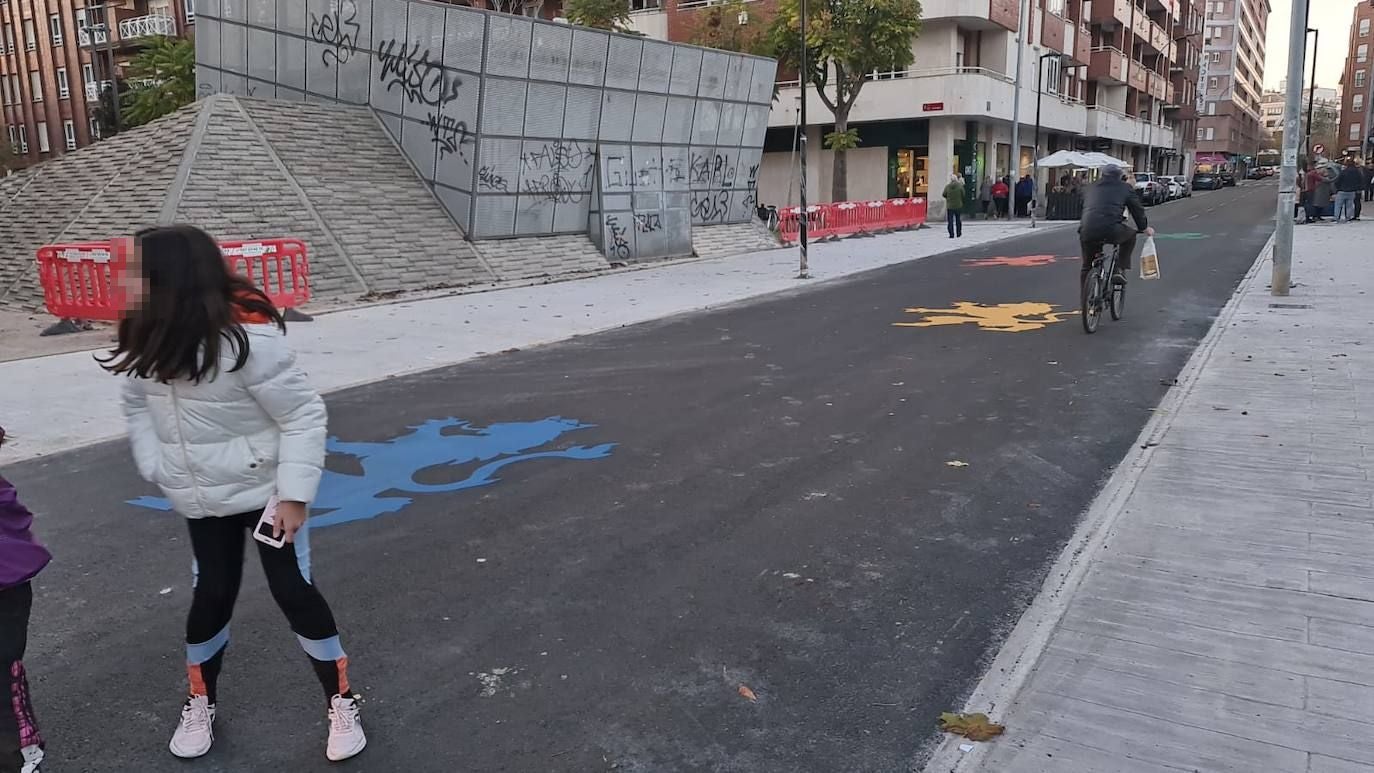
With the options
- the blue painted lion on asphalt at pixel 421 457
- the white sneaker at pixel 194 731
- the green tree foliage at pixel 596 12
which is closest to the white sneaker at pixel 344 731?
the white sneaker at pixel 194 731

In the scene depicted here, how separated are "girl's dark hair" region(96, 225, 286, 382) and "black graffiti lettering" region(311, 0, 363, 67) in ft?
63.3

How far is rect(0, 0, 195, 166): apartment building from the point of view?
49.3m

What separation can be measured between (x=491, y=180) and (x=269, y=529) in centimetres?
1709

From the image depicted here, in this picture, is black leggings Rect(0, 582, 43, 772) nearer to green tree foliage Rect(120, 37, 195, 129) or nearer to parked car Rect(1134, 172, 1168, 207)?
green tree foliage Rect(120, 37, 195, 129)

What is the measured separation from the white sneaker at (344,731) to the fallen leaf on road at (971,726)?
186 cm

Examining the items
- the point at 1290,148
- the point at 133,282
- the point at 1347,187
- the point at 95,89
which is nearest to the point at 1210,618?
the point at 133,282

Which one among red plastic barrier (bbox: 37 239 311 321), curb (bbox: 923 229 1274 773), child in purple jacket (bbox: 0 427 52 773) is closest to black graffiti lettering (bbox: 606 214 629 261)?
red plastic barrier (bbox: 37 239 311 321)

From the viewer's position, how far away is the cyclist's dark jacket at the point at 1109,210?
10.8m

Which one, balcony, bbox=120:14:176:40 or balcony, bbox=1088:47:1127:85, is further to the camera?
balcony, bbox=1088:47:1127:85

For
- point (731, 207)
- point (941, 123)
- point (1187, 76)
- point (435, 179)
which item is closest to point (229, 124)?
point (435, 179)

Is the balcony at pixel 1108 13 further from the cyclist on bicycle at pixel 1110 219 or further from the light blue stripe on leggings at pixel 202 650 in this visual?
the light blue stripe on leggings at pixel 202 650

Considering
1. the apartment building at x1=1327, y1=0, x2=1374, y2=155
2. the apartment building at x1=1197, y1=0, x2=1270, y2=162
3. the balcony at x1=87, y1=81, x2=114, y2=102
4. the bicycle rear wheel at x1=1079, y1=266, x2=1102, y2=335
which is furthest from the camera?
the apartment building at x1=1327, y1=0, x2=1374, y2=155

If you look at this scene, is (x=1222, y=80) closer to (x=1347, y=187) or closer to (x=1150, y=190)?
(x=1150, y=190)

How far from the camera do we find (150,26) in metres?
48.5
